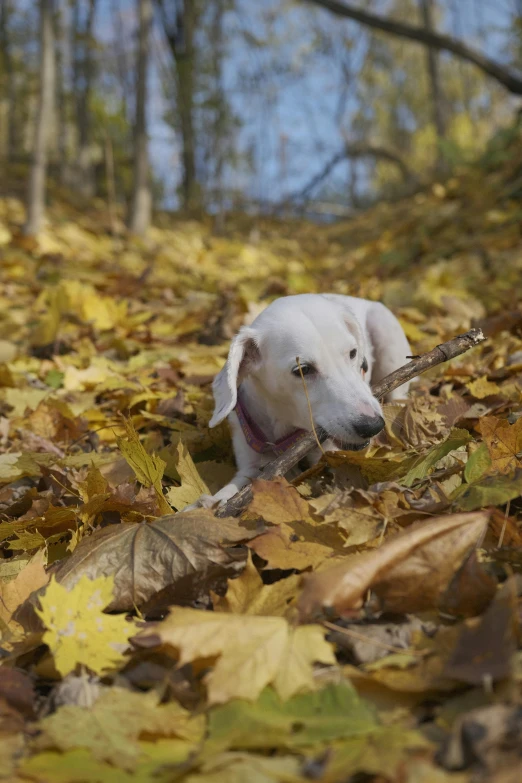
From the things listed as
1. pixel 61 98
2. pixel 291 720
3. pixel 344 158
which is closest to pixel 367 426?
pixel 291 720

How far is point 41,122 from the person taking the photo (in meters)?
7.70

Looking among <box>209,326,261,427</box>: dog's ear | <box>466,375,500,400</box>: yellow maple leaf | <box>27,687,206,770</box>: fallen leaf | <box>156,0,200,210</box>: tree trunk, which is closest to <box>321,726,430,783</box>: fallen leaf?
<box>27,687,206,770</box>: fallen leaf

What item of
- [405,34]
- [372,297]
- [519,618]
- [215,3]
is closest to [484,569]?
[519,618]

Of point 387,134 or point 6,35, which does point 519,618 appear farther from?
point 387,134

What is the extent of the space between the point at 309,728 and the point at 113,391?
2704 millimetres

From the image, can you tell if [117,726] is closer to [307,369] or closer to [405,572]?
[405,572]

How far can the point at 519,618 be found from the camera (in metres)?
1.40

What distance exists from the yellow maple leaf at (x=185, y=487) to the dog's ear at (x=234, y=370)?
0.57ft

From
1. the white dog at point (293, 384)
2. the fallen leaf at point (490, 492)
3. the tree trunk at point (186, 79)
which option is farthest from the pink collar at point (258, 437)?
the tree trunk at point (186, 79)

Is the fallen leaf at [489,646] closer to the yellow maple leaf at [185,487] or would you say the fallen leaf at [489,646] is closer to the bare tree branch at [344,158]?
the yellow maple leaf at [185,487]

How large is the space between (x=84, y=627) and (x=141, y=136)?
9.30 metres

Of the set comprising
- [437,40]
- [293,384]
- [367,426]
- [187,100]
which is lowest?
[367,426]

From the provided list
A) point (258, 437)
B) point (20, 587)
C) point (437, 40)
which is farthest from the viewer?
point (437, 40)

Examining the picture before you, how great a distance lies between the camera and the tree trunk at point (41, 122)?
7715mm
